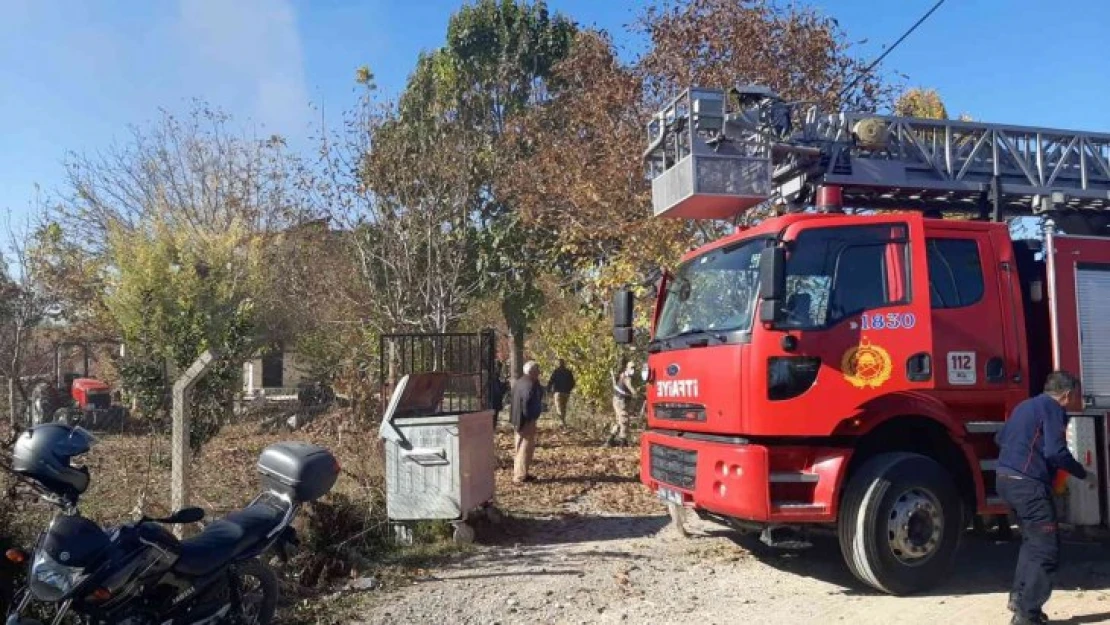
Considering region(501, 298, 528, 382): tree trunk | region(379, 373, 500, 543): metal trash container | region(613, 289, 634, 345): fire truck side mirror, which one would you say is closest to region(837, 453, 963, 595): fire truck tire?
region(613, 289, 634, 345): fire truck side mirror

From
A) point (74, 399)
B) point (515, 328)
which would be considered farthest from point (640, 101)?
point (74, 399)

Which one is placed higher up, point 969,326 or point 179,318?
point 179,318

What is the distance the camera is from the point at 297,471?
5570mm

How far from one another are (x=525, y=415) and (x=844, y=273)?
20.4 feet

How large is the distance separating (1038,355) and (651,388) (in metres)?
3.19

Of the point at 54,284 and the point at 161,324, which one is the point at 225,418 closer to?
the point at 161,324

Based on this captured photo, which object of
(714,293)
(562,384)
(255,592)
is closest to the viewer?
(255,592)

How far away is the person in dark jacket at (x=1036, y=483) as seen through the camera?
19.2ft

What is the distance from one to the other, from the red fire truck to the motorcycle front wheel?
10.7 feet

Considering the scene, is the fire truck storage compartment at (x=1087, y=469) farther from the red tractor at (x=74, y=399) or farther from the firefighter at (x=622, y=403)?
the red tractor at (x=74, y=399)

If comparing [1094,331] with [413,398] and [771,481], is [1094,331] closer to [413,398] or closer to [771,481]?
[771,481]

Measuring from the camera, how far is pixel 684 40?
14.0 meters

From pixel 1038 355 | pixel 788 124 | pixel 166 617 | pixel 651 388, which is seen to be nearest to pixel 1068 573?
pixel 1038 355

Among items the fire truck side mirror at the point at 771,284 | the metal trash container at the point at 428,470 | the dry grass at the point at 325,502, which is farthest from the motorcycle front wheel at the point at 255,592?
the fire truck side mirror at the point at 771,284
